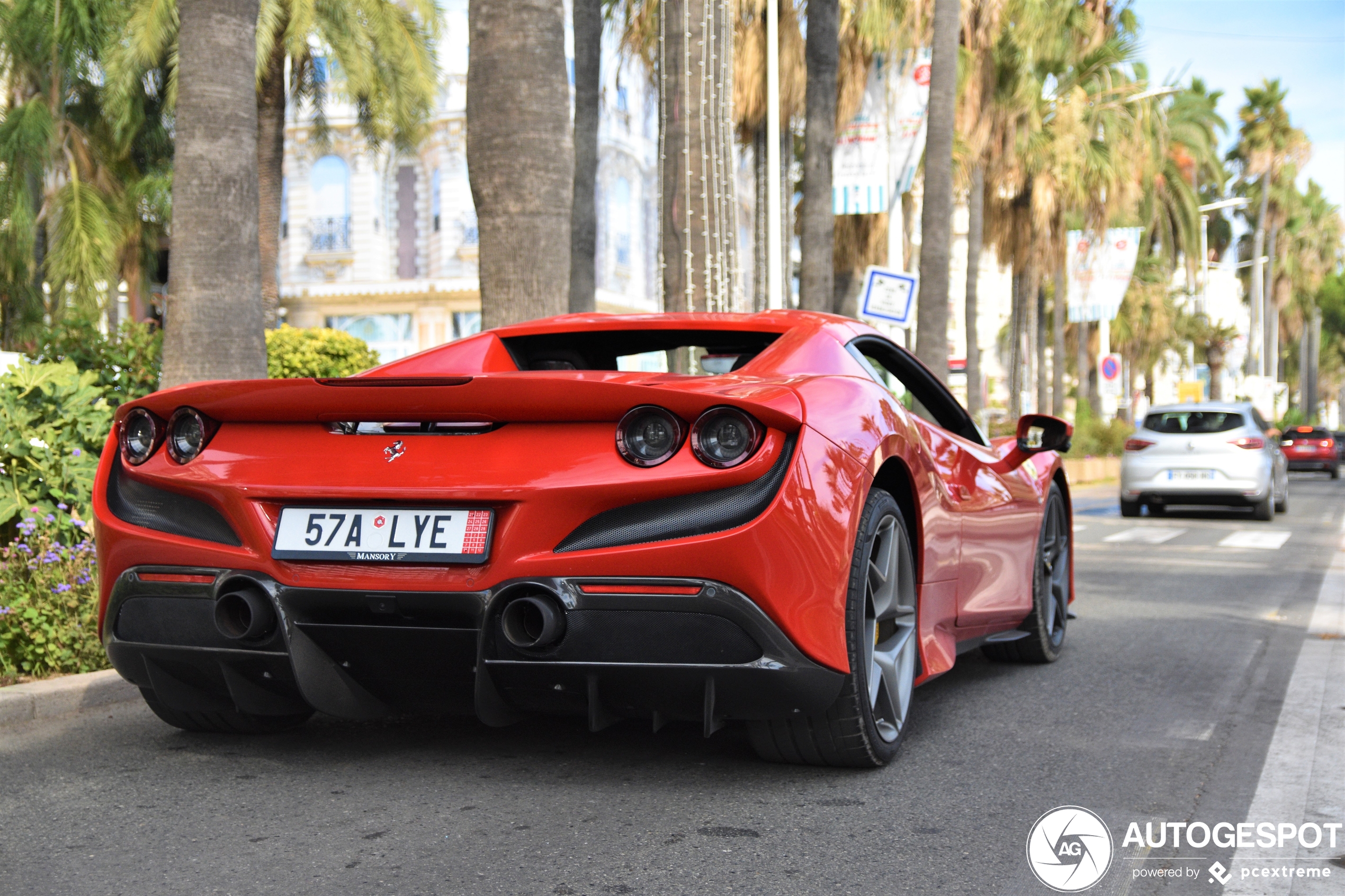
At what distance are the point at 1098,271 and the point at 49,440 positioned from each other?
30.0 metres

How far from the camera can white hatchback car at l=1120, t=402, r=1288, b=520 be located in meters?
17.8

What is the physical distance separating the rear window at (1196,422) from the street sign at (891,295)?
470 centimetres

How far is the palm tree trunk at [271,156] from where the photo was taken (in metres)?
21.8

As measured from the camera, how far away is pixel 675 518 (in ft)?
11.3

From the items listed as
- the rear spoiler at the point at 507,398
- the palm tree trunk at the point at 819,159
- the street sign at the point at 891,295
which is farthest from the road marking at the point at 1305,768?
the palm tree trunk at the point at 819,159

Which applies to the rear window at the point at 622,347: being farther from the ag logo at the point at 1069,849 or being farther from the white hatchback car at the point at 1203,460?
the white hatchback car at the point at 1203,460

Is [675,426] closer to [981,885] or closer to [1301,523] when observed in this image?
[981,885]

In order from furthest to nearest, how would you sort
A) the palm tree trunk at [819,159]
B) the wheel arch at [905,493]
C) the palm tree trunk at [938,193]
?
the palm tree trunk at [938,193] → the palm tree trunk at [819,159] → the wheel arch at [905,493]

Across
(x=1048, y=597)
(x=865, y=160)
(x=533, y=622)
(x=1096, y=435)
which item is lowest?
(x=1096, y=435)

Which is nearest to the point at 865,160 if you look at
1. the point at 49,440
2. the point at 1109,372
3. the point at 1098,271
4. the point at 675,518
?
the point at 1098,271

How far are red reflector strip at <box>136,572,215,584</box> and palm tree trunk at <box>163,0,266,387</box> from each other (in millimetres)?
4127

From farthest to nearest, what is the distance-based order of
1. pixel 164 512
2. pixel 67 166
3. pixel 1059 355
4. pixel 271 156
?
pixel 1059 355 → pixel 67 166 → pixel 271 156 → pixel 164 512

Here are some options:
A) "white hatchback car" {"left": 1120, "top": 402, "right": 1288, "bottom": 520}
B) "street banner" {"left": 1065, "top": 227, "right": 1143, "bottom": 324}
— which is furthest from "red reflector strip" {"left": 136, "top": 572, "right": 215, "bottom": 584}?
"street banner" {"left": 1065, "top": 227, "right": 1143, "bottom": 324}

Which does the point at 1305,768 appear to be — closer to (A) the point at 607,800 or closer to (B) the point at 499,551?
(A) the point at 607,800
